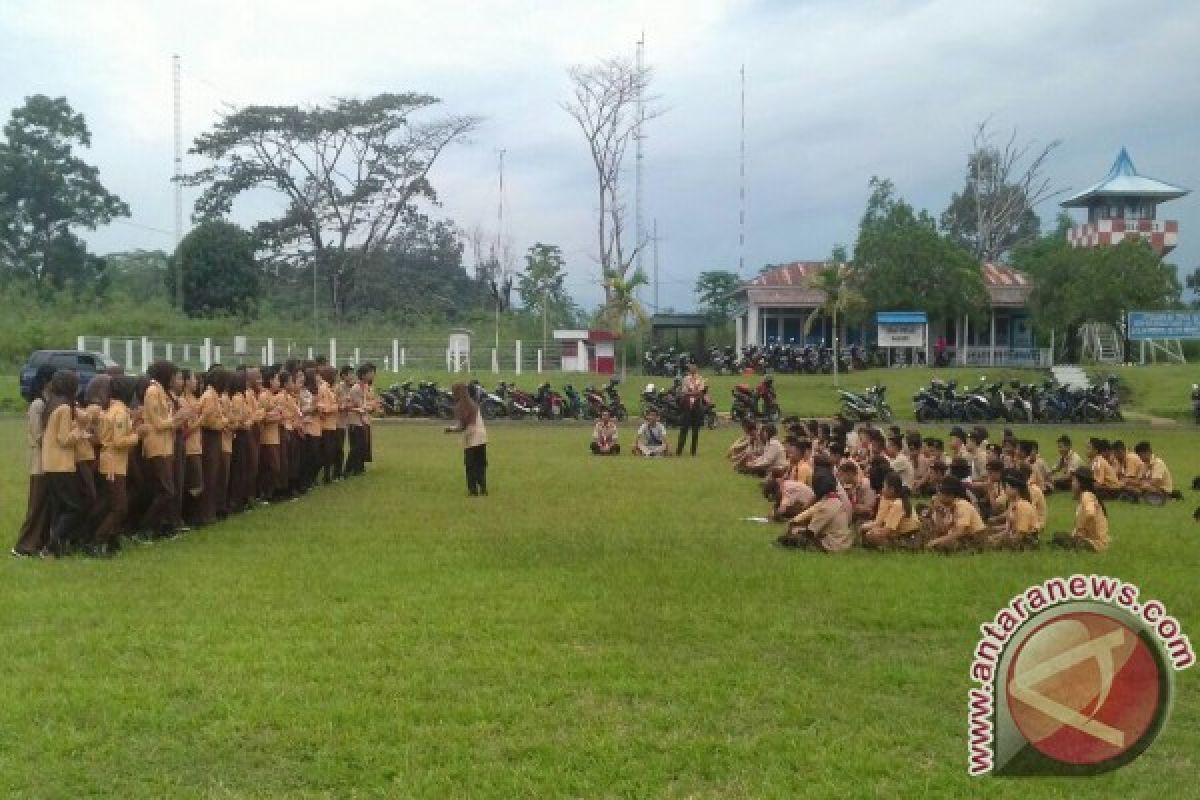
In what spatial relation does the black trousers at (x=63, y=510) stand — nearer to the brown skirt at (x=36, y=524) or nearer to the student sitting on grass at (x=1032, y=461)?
the brown skirt at (x=36, y=524)

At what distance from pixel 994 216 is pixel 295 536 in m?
48.9

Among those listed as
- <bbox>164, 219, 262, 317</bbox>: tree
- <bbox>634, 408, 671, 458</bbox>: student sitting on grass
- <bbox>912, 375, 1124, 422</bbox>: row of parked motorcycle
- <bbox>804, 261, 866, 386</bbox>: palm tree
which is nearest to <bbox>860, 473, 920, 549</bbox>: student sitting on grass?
<bbox>634, 408, 671, 458</bbox>: student sitting on grass

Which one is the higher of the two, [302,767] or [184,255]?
[184,255]

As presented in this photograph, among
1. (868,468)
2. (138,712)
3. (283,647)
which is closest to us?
(138,712)

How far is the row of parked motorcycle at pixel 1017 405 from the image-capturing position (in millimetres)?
26016

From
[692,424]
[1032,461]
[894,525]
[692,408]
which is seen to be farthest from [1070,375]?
[894,525]

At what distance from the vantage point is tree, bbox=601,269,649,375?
111 ft

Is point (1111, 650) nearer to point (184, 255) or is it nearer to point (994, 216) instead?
point (184, 255)

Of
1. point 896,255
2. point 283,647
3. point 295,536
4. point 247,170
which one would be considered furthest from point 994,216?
point 283,647

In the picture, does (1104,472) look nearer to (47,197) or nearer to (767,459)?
(767,459)

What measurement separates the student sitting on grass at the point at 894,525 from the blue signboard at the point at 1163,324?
26.2 m

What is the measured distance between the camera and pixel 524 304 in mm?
50469

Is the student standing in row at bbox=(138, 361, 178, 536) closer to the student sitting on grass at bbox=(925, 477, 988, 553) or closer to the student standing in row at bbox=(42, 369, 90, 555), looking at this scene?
the student standing in row at bbox=(42, 369, 90, 555)

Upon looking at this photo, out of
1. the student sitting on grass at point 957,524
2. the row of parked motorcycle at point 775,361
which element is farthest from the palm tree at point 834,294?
the student sitting on grass at point 957,524
